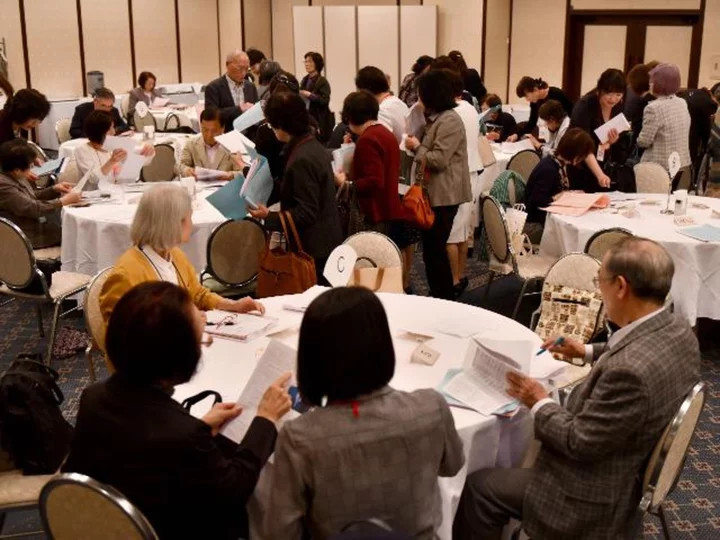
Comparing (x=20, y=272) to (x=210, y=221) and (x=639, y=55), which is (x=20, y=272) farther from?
(x=639, y=55)

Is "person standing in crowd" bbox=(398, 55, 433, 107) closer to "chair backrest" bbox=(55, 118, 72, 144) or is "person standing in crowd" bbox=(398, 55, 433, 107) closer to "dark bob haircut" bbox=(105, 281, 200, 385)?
"chair backrest" bbox=(55, 118, 72, 144)

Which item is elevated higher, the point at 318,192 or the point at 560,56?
the point at 560,56

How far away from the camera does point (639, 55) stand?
1216cm

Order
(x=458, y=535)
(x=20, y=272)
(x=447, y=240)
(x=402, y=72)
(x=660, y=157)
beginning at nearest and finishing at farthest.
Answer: (x=458, y=535) < (x=20, y=272) < (x=447, y=240) < (x=660, y=157) < (x=402, y=72)

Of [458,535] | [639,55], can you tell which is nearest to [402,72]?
[639,55]

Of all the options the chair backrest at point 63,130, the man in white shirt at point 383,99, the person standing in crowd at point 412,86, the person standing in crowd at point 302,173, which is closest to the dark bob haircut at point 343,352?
the person standing in crowd at point 302,173

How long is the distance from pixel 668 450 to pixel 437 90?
11.6 feet

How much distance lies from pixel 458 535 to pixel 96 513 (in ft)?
4.22

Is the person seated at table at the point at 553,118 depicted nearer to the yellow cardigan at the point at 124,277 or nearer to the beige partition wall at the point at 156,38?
the yellow cardigan at the point at 124,277

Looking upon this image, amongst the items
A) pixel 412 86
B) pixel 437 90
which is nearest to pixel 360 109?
pixel 437 90

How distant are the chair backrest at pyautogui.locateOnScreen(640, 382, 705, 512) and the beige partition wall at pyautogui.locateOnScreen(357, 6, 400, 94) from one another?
431 inches

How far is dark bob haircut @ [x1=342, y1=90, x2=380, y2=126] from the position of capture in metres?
5.21

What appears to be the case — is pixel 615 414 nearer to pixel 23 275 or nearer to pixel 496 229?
pixel 496 229

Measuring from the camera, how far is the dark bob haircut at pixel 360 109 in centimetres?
521
